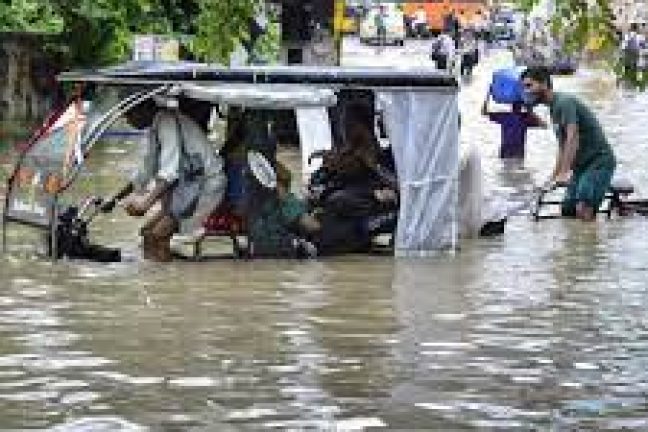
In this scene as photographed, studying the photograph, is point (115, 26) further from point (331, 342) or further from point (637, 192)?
point (331, 342)

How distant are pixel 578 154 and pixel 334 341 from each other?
288 inches

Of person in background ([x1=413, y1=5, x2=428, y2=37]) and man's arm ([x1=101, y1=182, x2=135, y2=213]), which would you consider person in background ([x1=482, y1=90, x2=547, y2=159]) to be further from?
person in background ([x1=413, y1=5, x2=428, y2=37])

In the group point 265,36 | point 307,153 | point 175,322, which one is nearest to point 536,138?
point 265,36

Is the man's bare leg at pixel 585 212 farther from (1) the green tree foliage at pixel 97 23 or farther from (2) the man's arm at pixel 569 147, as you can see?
(1) the green tree foliage at pixel 97 23

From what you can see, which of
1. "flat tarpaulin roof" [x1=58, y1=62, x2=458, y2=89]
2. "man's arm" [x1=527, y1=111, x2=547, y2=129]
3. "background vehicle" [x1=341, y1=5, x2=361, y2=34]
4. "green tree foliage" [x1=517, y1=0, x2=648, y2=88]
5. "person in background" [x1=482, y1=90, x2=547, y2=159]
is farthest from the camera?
"background vehicle" [x1=341, y1=5, x2=361, y2=34]

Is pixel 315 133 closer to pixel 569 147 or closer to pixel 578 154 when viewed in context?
pixel 569 147

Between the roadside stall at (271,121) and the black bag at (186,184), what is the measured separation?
1.45ft

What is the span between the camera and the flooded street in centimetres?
797

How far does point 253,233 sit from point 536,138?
52.6 ft

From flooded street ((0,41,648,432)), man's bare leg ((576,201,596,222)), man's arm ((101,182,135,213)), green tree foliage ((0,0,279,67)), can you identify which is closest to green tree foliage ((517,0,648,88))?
flooded street ((0,41,648,432))

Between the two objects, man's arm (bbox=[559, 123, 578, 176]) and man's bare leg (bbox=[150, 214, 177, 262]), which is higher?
man's arm (bbox=[559, 123, 578, 176])

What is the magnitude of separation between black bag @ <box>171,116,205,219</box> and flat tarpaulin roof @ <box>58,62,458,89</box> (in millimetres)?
392

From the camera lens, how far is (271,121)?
14.2m

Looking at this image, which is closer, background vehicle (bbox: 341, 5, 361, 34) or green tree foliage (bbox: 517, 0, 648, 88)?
green tree foliage (bbox: 517, 0, 648, 88)
